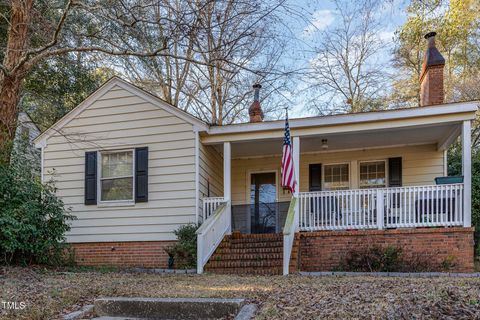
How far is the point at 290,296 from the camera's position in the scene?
4.34m

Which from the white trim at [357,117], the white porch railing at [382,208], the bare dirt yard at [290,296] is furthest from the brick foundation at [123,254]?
the white porch railing at [382,208]

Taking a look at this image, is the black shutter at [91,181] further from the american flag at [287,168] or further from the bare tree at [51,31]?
the american flag at [287,168]

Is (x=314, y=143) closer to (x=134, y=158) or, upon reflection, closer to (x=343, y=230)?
(x=343, y=230)

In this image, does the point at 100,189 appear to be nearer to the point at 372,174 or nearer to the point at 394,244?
the point at 394,244

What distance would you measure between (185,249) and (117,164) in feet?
9.55

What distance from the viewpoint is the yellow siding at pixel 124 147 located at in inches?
370

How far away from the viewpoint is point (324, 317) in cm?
348

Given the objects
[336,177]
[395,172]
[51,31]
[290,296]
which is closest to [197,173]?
[336,177]

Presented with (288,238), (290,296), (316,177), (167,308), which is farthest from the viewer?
(316,177)

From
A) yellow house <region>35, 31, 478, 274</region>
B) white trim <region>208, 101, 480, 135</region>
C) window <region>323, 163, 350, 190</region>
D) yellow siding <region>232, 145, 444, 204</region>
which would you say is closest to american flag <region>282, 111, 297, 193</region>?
yellow house <region>35, 31, 478, 274</region>

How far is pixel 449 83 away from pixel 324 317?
17636 millimetres

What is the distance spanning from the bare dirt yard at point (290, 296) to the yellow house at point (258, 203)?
2.64 metres

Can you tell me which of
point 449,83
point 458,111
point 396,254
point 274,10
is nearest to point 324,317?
point 396,254

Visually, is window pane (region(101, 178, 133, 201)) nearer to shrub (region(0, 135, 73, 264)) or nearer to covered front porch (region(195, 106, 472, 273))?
shrub (region(0, 135, 73, 264))
